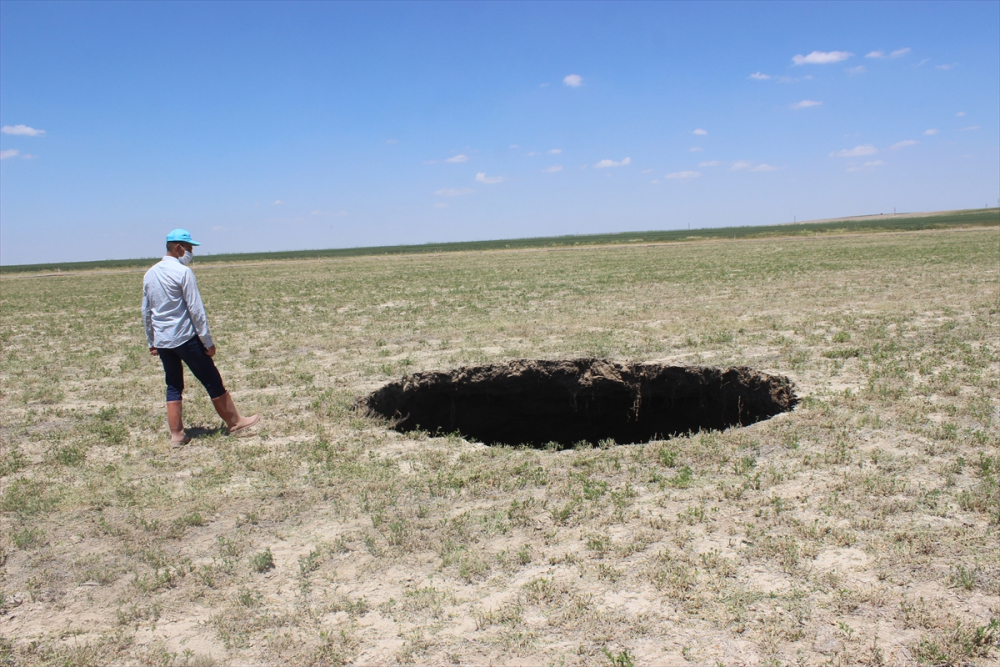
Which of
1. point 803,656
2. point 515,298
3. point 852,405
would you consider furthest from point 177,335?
point 515,298

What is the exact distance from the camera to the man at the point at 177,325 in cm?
594

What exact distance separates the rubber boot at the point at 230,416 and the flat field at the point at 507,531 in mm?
200

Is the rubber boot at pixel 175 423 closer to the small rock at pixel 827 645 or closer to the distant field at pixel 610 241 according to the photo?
the small rock at pixel 827 645

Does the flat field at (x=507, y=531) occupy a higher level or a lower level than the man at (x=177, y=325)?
lower

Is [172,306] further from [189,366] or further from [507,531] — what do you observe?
[507,531]

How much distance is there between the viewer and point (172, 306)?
19.6 feet

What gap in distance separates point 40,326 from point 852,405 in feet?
57.3

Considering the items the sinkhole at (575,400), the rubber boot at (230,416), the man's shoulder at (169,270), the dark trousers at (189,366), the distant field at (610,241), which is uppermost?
the distant field at (610,241)

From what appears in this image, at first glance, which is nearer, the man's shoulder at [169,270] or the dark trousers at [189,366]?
the man's shoulder at [169,270]

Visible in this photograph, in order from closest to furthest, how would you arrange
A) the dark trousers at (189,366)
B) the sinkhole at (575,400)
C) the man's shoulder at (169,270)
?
the man's shoulder at (169,270) → the dark trousers at (189,366) → the sinkhole at (575,400)

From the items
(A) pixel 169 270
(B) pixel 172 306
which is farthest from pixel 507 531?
(A) pixel 169 270

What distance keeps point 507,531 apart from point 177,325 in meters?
3.76

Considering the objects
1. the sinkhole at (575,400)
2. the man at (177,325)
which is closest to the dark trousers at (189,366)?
the man at (177,325)

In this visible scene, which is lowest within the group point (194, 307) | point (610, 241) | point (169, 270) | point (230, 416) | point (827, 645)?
point (827, 645)
